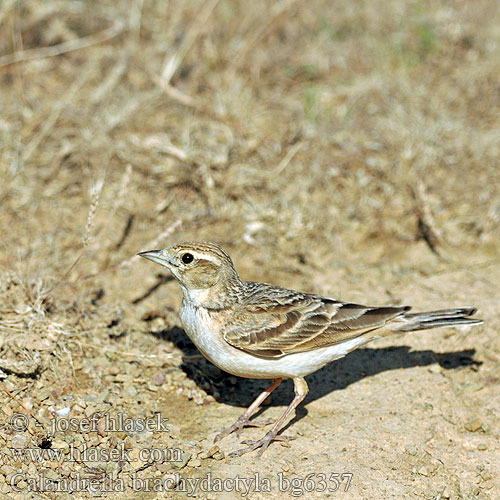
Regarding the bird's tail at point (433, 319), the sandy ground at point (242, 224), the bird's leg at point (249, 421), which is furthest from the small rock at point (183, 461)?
the bird's tail at point (433, 319)

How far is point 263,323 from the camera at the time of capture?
501 centimetres

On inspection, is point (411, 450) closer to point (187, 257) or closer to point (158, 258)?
point (187, 257)

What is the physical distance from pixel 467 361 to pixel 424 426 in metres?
1.03

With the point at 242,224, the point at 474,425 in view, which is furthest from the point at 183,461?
the point at 242,224

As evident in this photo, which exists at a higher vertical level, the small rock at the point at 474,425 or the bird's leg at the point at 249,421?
the bird's leg at the point at 249,421

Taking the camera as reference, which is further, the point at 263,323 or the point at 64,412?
the point at 263,323

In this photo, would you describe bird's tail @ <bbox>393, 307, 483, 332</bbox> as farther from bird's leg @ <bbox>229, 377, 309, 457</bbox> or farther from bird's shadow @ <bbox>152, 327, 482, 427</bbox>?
bird's leg @ <bbox>229, 377, 309, 457</bbox>

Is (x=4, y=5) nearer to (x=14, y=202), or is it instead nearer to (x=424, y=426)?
(x=14, y=202)

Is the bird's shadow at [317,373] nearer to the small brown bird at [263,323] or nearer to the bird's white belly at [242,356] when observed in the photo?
the small brown bird at [263,323]

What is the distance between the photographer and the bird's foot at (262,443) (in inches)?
187

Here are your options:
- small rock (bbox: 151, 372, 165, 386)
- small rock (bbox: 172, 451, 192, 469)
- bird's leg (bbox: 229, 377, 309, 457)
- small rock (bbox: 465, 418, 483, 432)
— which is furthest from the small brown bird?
small rock (bbox: 465, 418, 483, 432)

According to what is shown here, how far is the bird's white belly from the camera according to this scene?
191 inches

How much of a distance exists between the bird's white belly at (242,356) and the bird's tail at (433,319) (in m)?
0.52

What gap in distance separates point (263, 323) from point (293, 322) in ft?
0.75
